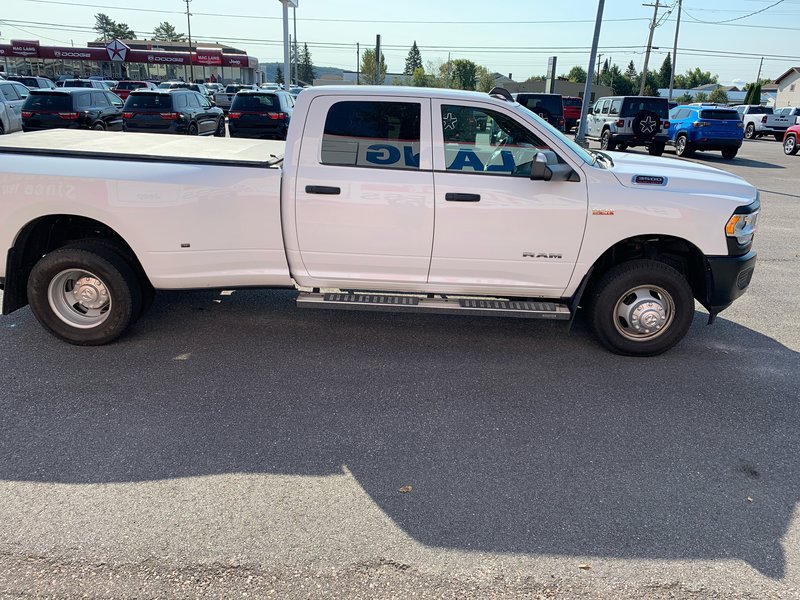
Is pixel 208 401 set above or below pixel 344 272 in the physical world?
below

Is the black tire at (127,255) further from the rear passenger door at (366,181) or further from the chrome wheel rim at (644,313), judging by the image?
the chrome wheel rim at (644,313)

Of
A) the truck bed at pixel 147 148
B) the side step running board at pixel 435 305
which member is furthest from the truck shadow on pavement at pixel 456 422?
the truck bed at pixel 147 148

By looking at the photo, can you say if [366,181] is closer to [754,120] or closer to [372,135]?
[372,135]

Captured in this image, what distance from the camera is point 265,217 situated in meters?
4.67

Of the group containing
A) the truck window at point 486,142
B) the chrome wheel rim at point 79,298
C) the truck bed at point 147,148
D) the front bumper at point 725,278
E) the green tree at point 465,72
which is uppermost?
the green tree at point 465,72

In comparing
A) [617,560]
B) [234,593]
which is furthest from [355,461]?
[617,560]

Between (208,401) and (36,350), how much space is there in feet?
5.84

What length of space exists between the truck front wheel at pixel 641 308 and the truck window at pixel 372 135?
1.85 m

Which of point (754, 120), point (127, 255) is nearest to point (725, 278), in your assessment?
point (127, 255)

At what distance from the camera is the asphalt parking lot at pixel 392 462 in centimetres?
274

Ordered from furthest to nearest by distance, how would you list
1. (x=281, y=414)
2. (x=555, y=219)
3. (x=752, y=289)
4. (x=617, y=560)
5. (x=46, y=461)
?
1. (x=752, y=289)
2. (x=555, y=219)
3. (x=281, y=414)
4. (x=46, y=461)
5. (x=617, y=560)

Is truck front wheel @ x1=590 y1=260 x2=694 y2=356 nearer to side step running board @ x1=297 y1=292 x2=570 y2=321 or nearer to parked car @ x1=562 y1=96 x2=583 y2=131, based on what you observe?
side step running board @ x1=297 y1=292 x2=570 y2=321

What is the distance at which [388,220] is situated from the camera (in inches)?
184

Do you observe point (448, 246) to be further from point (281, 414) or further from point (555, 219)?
point (281, 414)
